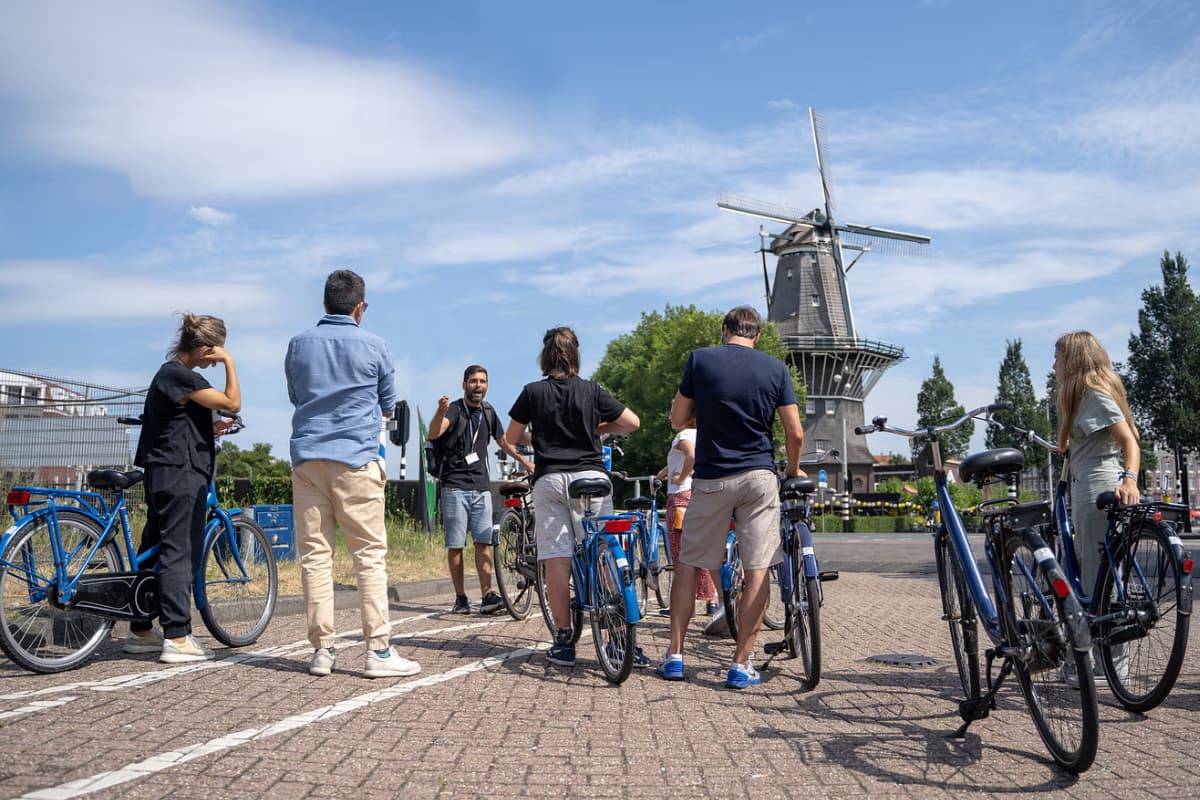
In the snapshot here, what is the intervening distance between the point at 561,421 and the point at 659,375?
45.3 metres

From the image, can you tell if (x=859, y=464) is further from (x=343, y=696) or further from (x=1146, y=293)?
(x=343, y=696)

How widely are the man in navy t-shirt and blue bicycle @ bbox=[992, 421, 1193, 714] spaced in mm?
1252

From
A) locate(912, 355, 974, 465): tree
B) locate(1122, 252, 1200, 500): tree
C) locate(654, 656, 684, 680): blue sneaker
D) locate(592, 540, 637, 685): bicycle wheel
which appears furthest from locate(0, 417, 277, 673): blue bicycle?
locate(912, 355, 974, 465): tree

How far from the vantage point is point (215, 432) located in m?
6.55

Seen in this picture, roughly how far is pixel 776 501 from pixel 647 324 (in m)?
54.6

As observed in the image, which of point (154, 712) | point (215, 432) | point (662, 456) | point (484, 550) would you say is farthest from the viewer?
point (662, 456)

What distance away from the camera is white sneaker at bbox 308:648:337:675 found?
5.66m

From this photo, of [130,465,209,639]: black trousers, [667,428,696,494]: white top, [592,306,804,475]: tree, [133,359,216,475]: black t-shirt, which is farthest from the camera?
[592,306,804,475]: tree

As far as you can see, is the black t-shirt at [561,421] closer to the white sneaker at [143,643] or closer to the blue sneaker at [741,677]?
the blue sneaker at [741,677]

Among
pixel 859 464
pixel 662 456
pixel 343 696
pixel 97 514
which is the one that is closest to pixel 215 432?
pixel 97 514

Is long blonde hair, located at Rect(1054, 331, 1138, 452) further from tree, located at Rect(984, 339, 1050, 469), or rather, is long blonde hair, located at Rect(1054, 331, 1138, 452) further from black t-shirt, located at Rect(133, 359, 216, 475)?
tree, located at Rect(984, 339, 1050, 469)

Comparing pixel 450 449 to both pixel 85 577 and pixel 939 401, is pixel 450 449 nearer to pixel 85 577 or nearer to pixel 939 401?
pixel 85 577

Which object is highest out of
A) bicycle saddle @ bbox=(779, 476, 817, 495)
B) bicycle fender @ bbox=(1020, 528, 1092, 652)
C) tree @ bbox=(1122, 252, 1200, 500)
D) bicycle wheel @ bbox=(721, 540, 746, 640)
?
tree @ bbox=(1122, 252, 1200, 500)

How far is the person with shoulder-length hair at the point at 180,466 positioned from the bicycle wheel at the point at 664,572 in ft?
11.2
